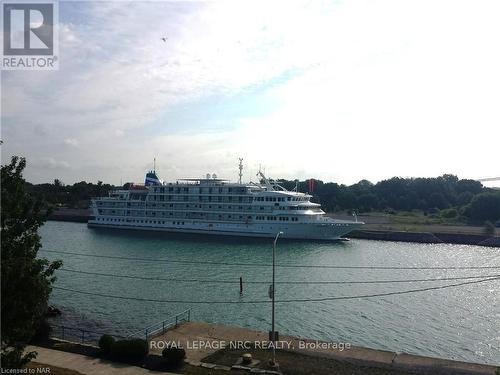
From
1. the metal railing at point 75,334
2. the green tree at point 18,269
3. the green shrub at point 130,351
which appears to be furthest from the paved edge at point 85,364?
the green tree at point 18,269

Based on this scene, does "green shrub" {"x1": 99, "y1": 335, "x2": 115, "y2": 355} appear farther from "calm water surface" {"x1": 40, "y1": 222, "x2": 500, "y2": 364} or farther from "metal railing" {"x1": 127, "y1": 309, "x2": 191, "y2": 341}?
"calm water surface" {"x1": 40, "y1": 222, "x2": 500, "y2": 364}

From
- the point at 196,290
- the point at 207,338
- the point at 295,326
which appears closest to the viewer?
the point at 207,338

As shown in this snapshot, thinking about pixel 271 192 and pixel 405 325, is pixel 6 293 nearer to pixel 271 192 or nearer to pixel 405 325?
pixel 405 325

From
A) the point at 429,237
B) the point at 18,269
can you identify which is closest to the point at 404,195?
the point at 429,237

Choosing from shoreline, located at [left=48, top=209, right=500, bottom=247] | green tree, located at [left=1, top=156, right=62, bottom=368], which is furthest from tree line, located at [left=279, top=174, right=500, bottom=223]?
green tree, located at [left=1, top=156, right=62, bottom=368]

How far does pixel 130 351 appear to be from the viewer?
55.5 feet

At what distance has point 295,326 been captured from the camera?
920 inches

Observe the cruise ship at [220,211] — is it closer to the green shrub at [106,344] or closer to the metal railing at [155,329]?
the metal railing at [155,329]

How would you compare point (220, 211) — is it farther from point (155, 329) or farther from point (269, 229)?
point (155, 329)

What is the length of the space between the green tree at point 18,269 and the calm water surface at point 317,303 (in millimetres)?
11591

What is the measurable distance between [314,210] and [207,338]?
43904 mm

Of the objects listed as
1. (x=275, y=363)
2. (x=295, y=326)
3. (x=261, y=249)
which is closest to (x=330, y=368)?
(x=275, y=363)

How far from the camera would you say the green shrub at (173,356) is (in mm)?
16297

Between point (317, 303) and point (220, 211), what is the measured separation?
3855cm
